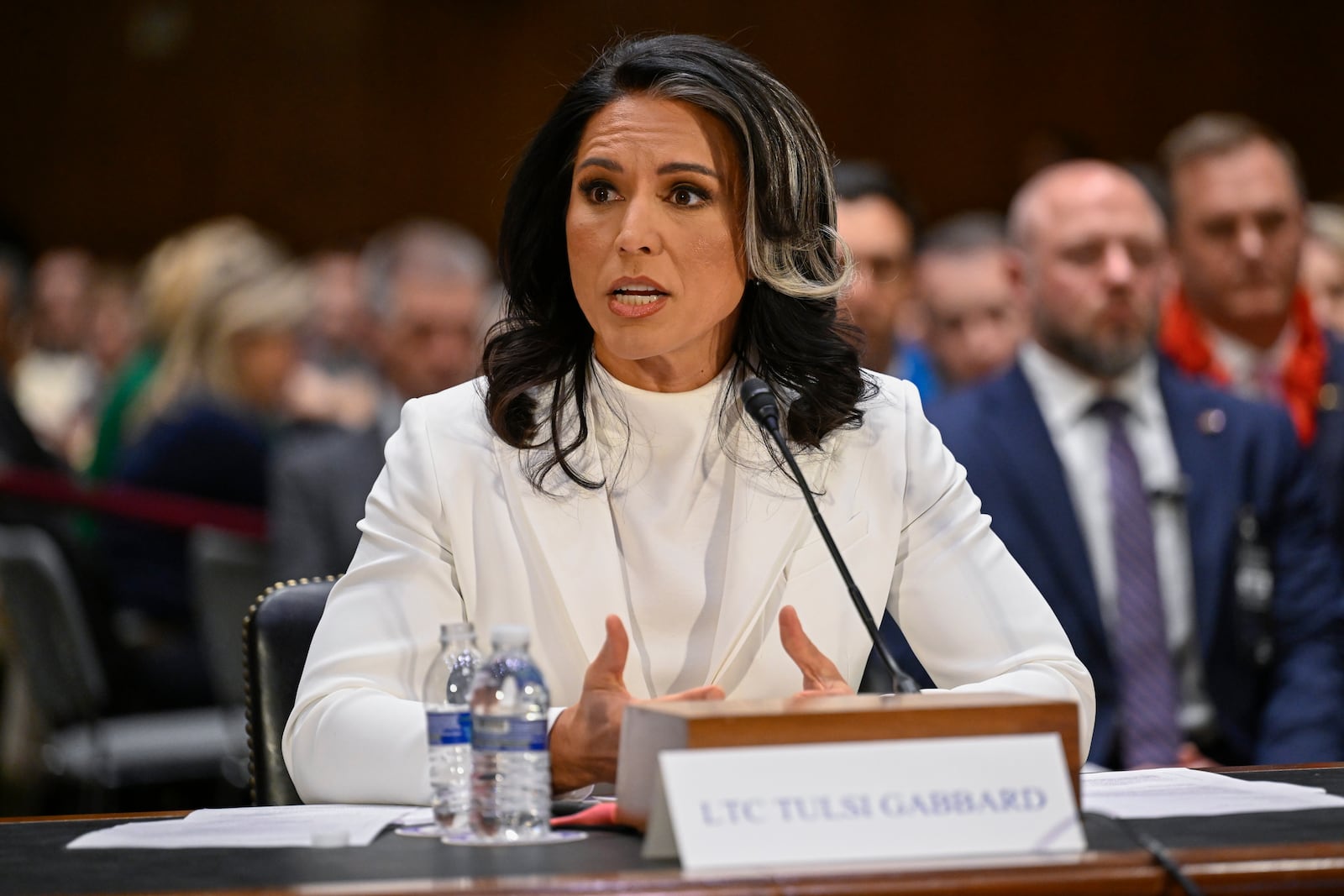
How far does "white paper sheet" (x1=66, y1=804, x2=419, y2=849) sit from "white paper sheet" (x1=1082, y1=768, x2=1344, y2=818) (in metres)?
0.70

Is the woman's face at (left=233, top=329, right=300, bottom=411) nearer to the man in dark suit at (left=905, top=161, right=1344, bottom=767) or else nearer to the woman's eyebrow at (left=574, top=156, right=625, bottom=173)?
the man in dark suit at (left=905, top=161, right=1344, bottom=767)

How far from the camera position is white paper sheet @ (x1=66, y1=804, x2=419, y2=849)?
5.17ft

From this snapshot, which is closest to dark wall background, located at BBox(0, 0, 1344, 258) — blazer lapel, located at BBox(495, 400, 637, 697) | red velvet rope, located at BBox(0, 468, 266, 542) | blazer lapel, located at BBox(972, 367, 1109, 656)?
red velvet rope, located at BBox(0, 468, 266, 542)

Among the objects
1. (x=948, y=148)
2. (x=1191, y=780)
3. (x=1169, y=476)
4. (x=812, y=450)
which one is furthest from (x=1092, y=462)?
(x=948, y=148)

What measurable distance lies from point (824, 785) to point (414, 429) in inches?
39.9

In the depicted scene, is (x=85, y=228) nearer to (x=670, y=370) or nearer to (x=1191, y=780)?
(x=670, y=370)

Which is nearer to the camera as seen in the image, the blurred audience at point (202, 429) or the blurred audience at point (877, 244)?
the blurred audience at point (877, 244)

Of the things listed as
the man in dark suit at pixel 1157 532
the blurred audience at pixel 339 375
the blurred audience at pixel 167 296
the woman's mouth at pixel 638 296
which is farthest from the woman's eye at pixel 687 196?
the blurred audience at pixel 167 296

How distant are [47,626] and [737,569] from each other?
2.48 metres

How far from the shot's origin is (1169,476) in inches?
134

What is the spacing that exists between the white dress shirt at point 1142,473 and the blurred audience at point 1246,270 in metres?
0.80

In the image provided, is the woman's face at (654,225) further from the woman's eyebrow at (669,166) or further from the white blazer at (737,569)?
the white blazer at (737,569)

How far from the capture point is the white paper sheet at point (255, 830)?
62.0 inches

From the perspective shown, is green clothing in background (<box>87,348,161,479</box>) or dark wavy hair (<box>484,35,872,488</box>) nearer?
dark wavy hair (<box>484,35,872,488</box>)
